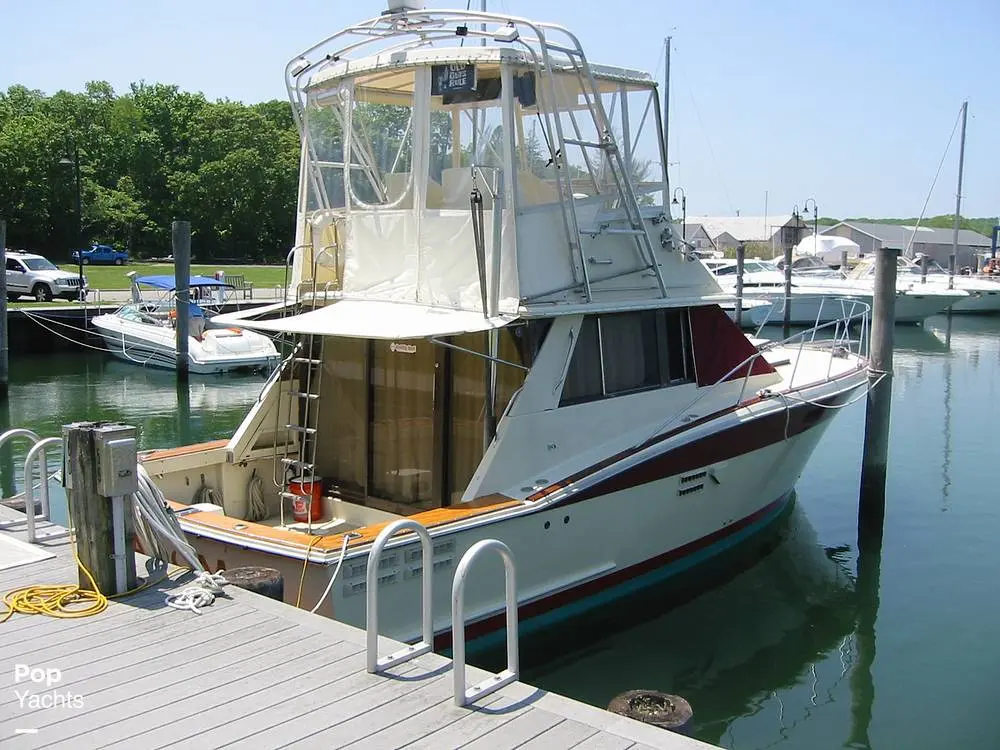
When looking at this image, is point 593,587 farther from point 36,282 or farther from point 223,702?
point 36,282

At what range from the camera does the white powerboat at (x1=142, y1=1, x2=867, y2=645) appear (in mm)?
7055

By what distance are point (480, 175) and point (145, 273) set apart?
41.5 meters

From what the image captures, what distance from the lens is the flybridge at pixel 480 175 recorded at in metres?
A: 7.27

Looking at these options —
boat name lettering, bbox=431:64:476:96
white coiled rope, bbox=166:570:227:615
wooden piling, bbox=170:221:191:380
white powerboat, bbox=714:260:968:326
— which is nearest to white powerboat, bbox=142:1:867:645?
boat name lettering, bbox=431:64:476:96

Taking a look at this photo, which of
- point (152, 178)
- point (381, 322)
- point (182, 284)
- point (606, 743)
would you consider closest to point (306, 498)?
point (381, 322)

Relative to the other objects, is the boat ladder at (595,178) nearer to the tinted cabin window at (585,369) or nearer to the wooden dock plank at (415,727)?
the tinted cabin window at (585,369)

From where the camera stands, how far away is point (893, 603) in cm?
941

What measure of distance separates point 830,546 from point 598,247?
519 centimetres

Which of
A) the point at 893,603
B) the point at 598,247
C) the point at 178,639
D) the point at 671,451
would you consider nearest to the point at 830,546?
the point at 893,603

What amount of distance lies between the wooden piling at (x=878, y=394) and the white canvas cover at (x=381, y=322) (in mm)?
5596

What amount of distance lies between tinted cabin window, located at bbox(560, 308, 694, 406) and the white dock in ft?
11.1

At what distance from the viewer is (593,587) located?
26.2 ft

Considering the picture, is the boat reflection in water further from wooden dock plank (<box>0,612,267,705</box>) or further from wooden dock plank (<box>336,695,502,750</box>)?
wooden dock plank (<box>336,695,502,750</box>)

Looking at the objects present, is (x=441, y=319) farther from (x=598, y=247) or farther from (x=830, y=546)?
(x=830, y=546)
